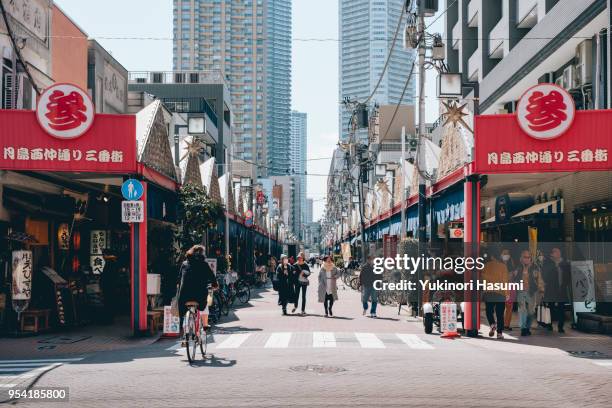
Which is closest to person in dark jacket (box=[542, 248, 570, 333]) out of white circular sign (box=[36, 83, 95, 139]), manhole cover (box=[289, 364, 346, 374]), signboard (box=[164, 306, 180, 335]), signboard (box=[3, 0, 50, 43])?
manhole cover (box=[289, 364, 346, 374])

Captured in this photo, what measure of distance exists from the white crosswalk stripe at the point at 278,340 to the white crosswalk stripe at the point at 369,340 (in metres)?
1.56

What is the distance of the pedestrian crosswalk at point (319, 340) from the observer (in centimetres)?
1512

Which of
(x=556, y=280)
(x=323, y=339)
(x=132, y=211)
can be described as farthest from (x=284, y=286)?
(x=556, y=280)

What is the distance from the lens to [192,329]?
41.2 feet

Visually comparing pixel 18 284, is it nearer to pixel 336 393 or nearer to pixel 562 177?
pixel 336 393

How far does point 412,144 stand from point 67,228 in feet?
161

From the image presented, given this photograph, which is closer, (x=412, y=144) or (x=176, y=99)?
(x=412, y=144)

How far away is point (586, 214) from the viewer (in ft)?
72.1

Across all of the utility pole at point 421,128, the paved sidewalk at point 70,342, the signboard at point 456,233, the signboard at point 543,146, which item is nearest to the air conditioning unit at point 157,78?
the utility pole at point 421,128

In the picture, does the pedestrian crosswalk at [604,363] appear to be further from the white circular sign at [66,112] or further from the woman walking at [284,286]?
the woman walking at [284,286]

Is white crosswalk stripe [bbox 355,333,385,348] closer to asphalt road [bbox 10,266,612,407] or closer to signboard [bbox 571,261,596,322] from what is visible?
asphalt road [bbox 10,266,612,407]

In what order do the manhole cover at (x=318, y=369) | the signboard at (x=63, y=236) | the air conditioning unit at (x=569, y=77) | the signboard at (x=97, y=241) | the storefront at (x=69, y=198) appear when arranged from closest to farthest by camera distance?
1. the manhole cover at (x=318, y=369)
2. the storefront at (x=69, y=198)
3. the signboard at (x=63, y=236)
4. the air conditioning unit at (x=569, y=77)
5. the signboard at (x=97, y=241)

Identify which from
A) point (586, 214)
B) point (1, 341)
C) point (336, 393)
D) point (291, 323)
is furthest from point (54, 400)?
point (586, 214)

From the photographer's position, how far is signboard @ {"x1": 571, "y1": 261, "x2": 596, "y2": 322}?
18.7 m
